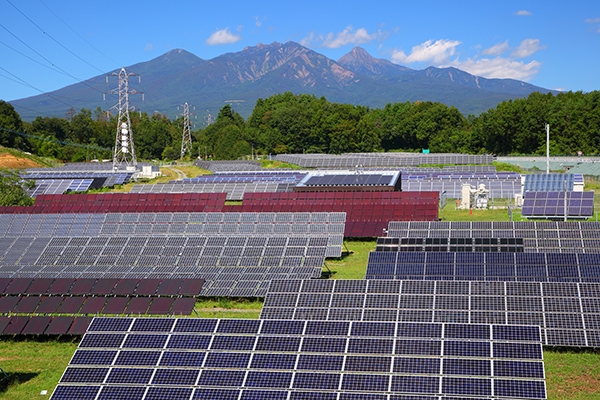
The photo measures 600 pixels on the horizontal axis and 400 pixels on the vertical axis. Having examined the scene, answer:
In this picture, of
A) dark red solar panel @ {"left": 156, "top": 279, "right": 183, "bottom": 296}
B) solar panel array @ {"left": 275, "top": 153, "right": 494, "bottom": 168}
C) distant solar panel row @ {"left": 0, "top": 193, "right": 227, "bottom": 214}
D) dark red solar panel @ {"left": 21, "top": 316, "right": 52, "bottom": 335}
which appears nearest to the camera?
dark red solar panel @ {"left": 21, "top": 316, "right": 52, "bottom": 335}

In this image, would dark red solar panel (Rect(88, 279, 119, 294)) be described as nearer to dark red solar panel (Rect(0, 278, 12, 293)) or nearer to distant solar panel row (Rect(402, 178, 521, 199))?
dark red solar panel (Rect(0, 278, 12, 293))

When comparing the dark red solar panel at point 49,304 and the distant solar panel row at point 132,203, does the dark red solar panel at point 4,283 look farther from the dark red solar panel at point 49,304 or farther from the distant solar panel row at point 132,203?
the distant solar panel row at point 132,203

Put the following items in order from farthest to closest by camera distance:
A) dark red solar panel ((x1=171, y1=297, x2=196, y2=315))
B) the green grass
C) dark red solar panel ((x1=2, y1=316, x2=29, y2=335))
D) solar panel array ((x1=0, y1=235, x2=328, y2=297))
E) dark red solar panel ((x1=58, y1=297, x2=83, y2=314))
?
1. solar panel array ((x1=0, y1=235, x2=328, y2=297))
2. dark red solar panel ((x1=58, y1=297, x2=83, y2=314))
3. dark red solar panel ((x1=171, y1=297, x2=196, y2=315))
4. dark red solar panel ((x1=2, y1=316, x2=29, y2=335))
5. the green grass

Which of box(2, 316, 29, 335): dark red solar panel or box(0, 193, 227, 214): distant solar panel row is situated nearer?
box(2, 316, 29, 335): dark red solar panel

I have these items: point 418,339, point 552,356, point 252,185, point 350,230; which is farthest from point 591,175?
point 418,339

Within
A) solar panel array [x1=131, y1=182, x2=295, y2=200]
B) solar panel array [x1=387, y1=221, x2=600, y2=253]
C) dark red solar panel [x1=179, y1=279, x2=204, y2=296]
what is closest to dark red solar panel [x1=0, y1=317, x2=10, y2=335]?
dark red solar panel [x1=179, y1=279, x2=204, y2=296]

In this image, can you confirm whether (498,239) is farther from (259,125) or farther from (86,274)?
(259,125)

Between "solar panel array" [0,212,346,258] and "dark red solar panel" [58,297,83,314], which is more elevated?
"solar panel array" [0,212,346,258]
